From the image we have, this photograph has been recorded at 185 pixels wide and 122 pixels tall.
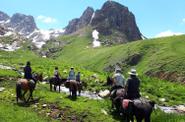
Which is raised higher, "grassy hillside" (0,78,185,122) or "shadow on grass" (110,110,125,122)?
"grassy hillside" (0,78,185,122)

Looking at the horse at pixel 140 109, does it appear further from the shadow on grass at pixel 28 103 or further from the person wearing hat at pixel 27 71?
the person wearing hat at pixel 27 71

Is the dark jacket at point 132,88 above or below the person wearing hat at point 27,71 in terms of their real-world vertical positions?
below

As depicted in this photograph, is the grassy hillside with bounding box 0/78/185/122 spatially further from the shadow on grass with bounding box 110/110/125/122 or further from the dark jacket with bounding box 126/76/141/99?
the dark jacket with bounding box 126/76/141/99

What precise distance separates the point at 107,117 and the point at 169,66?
136 m

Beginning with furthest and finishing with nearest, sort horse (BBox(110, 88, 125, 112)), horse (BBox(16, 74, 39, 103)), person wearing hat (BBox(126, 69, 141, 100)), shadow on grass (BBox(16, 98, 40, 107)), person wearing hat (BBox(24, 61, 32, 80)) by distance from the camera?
person wearing hat (BBox(24, 61, 32, 80))
horse (BBox(16, 74, 39, 103))
shadow on grass (BBox(16, 98, 40, 107))
horse (BBox(110, 88, 125, 112))
person wearing hat (BBox(126, 69, 141, 100))

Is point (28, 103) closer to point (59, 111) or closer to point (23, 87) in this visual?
point (23, 87)

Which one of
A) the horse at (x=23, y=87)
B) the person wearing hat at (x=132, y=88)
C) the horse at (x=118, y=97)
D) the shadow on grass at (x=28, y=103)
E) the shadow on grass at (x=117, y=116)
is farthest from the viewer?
the horse at (x=23, y=87)

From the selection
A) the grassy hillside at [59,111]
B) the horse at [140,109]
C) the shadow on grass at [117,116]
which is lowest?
the shadow on grass at [117,116]

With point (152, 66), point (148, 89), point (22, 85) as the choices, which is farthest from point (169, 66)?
point (22, 85)

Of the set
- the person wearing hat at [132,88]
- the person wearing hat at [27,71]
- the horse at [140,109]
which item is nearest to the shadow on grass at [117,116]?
the person wearing hat at [132,88]

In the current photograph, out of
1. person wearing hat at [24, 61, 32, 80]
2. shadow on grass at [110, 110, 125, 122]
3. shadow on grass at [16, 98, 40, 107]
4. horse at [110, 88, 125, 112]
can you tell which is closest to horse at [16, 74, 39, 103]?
shadow on grass at [16, 98, 40, 107]

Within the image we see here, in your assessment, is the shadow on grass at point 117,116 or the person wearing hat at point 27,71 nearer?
the shadow on grass at point 117,116

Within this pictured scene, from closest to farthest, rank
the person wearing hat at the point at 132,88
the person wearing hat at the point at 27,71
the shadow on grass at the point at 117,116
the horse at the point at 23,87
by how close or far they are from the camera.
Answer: the person wearing hat at the point at 132,88
the shadow on grass at the point at 117,116
the horse at the point at 23,87
the person wearing hat at the point at 27,71

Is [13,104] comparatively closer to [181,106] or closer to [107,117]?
[107,117]
